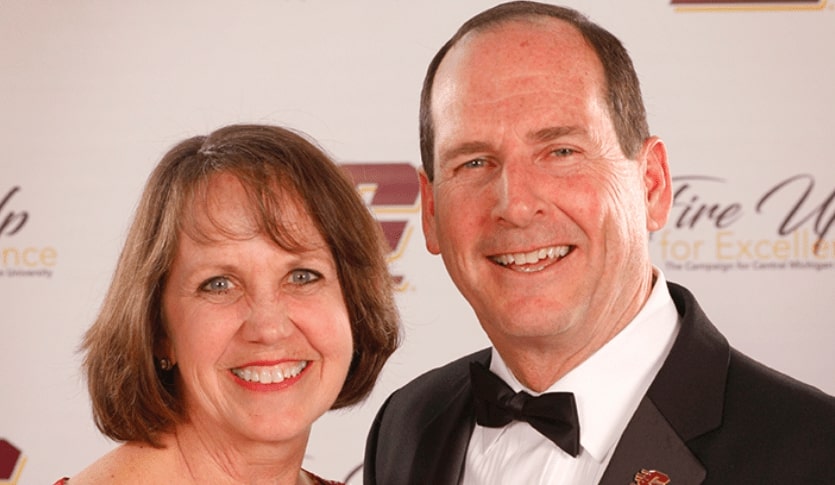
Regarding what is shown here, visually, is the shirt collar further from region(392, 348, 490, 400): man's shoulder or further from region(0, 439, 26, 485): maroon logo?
region(0, 439, 26, 485): maroon logo

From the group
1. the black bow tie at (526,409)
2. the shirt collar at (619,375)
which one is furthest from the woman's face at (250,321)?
→ the shirt collar at (619,375)

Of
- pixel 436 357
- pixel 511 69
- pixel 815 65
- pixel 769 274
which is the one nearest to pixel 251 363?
pixel 511 69

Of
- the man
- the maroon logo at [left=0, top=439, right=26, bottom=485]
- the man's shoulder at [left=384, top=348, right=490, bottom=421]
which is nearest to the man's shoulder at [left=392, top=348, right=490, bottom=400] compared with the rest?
the man's shoulder at [left=384, top=348, right=490, bottom=421]

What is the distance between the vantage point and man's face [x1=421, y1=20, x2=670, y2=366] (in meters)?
2.92

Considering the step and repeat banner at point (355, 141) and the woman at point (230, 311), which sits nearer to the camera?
the woman at point (230, 311)

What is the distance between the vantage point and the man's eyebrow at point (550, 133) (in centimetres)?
292

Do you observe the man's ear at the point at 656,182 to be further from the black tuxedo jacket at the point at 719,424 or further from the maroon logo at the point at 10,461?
the maroon logo at the point at 10,461

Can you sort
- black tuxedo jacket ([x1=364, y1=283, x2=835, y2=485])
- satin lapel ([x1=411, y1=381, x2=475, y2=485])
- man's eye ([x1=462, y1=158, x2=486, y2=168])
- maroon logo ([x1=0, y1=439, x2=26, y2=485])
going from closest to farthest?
black tuxedo jacket ([x1=364, y1=283, x2=835, y2=485]) → man's eye ([x1=462, y1=158, x2=486, y2=168]) → satin lapel ([x1=411, y1=381, x2=475, y2=485]) → maroon logo ([x1=0, y1=439, x2=26, y2=485])

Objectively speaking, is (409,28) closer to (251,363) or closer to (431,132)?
(431,132)

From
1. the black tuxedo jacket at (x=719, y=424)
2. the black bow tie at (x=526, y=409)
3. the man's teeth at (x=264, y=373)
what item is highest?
the black tuxedo jacket at (x=719, y=424)

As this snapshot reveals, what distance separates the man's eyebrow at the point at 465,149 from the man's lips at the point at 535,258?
28cm

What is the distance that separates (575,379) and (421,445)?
0.56 metres

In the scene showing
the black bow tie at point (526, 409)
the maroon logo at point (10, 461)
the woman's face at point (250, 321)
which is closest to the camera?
the woman's face at point (250, 321)

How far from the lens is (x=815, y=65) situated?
18.3ft
